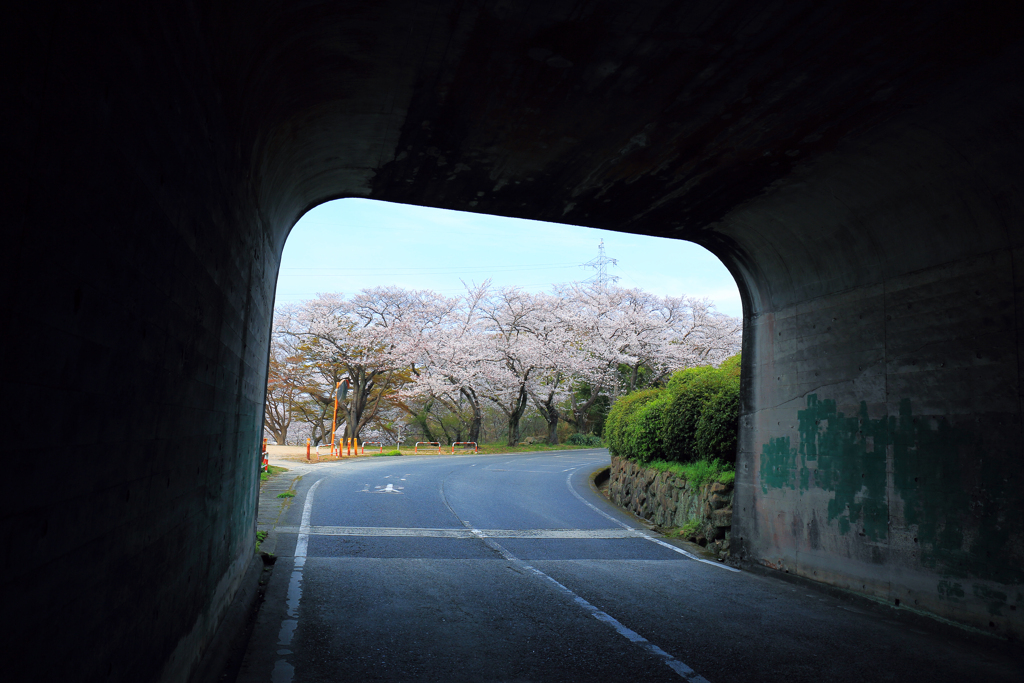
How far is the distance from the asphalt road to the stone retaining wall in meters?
0.59

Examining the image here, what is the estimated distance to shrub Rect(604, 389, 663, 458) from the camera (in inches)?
664

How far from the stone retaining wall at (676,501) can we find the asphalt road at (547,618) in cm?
59

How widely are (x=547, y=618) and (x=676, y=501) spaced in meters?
6.78

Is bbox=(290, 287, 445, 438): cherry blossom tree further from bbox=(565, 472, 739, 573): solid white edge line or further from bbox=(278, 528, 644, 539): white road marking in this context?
bbox=(278, 528, 644, 539): white road marking

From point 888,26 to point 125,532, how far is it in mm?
5357

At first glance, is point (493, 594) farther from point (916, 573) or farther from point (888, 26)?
point (888, 26)

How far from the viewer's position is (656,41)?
15.0 feet

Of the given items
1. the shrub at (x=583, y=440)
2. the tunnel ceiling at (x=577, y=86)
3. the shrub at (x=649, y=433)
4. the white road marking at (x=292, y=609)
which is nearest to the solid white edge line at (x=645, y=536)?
the shrub at (x=649, y=433)

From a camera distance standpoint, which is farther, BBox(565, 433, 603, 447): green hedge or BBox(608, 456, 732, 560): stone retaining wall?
BBox(565, 433, 603, 447): green hedge

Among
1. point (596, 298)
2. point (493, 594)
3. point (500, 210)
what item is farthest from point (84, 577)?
point (596, 298)

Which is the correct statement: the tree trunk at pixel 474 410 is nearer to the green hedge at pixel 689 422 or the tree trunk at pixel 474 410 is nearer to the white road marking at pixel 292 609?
the green hedge at pixel 689 422

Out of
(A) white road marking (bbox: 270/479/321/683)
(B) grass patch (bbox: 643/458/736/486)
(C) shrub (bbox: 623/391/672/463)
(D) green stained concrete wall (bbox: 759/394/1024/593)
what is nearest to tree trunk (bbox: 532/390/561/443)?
(C) shrub (bbox: 623/391/672/463)

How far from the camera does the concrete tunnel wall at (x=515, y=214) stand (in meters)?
1.86

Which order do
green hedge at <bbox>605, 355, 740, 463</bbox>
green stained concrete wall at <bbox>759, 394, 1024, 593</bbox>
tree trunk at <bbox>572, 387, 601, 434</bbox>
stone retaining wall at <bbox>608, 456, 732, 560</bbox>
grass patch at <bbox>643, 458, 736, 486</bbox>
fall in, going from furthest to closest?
tree trunk at <bbox>572, 387, 601, 434</bbox>, green hedge at <bbox>605, 355, 740, 463</bbox>, grass patch at <bbox>643, 458, 736, 486</bbox>, stone retaining wall at <bbox>608, 456, 732, 560</bbox>, green stained concrete wall at <bbox>759, 394, 1024, 593</bbox>
